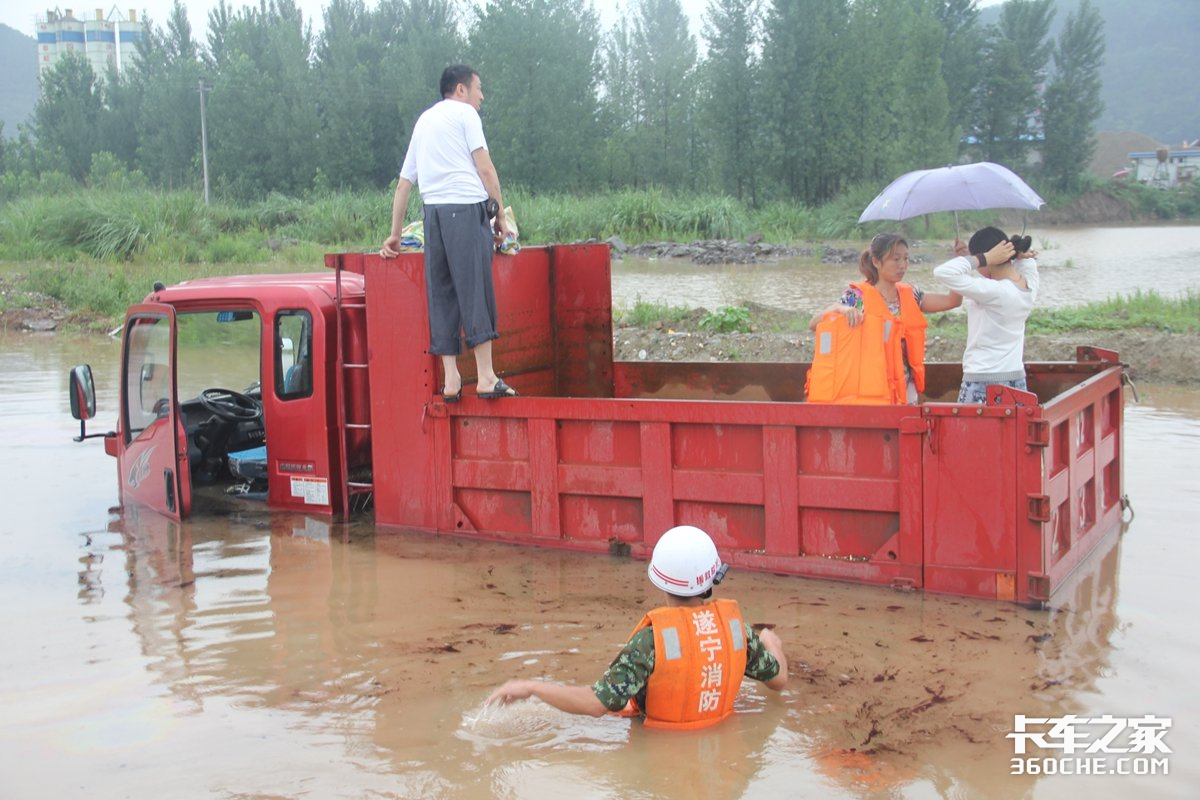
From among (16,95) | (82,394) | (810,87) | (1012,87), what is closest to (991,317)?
(82,394)

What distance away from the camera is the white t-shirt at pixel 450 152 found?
21.1 ft

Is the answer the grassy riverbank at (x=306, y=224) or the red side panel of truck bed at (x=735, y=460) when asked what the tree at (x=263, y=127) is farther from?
the red side panel of truck bed at (x=735, y=460)

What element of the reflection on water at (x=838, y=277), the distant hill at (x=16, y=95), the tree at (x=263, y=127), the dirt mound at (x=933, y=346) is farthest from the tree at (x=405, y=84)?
the distant hill at (x=16, y=95)

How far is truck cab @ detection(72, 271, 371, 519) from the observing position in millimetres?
7012

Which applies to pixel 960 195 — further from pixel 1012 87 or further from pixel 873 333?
pixel 1012 87

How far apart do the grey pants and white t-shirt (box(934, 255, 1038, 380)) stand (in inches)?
92.8

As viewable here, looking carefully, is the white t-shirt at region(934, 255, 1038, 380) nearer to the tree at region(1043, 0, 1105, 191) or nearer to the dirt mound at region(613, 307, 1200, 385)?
the dirt mound at region(613, 307, 1200, 385)

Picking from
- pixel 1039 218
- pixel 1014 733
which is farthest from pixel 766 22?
pixel 1014 733

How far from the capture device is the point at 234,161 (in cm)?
6119

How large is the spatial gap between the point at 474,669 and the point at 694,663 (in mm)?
1312

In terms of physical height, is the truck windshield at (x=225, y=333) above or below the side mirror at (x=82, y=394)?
above

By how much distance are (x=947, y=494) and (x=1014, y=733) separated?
4.54ft

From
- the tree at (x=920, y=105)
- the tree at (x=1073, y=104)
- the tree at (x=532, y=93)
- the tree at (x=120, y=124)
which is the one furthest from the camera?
the tree at (x=120, y=124)

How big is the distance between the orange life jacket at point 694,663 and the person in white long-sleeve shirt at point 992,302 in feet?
8.20
